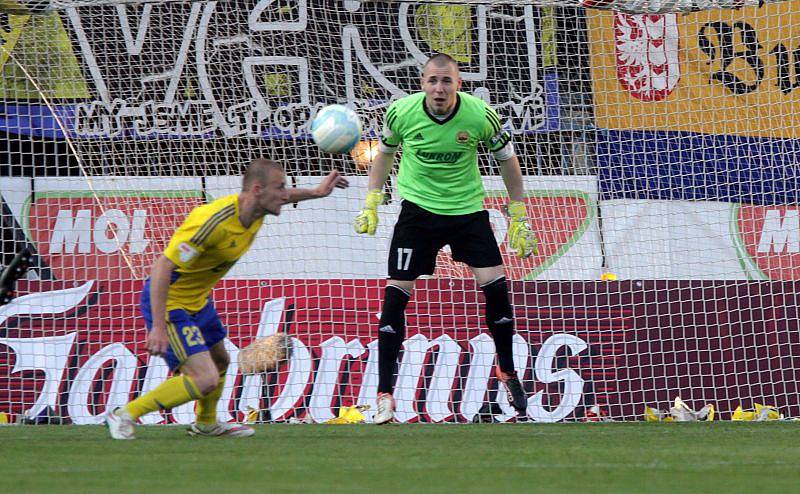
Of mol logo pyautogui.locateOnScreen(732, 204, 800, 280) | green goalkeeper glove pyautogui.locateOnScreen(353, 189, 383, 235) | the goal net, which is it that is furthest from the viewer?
mol logo pyautogui.locateOnScreen(732, 204, 800, 280)

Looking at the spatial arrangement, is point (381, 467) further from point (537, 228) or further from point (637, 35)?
point (637, 35)

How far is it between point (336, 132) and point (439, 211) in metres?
1.10

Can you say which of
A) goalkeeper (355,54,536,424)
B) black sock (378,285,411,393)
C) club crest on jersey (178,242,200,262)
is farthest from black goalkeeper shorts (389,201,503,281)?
club crest on jersey (178,242,200,262)

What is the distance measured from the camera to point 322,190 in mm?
6184

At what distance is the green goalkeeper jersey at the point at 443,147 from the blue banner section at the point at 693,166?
11.9 ft

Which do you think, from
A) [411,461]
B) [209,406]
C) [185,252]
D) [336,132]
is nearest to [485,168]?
[336,132]

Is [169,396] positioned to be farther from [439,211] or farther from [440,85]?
[440,85]

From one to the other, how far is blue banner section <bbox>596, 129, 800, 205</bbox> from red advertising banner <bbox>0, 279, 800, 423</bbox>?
1.57 m

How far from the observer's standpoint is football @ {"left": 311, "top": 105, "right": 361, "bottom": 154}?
6.67 meters

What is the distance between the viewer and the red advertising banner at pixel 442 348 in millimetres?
8906

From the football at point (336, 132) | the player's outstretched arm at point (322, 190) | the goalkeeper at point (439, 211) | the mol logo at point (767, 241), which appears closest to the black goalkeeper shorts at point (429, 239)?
the goalkeeper at point (439, 211)

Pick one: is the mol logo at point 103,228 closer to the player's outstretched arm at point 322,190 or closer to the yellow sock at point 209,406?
the yellow sock at point 209,406

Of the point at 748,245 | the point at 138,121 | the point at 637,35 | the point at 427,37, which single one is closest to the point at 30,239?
the point at 138,121

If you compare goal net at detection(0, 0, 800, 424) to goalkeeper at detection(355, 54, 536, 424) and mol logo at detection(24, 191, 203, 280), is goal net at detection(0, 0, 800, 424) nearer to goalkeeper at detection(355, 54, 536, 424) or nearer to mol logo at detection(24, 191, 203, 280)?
mol logo at detection(24, 191, 203, 280)
